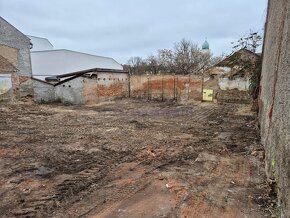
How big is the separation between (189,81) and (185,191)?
1554cm

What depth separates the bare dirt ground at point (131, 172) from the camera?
371cm

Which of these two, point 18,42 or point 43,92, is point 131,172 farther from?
point 18,42

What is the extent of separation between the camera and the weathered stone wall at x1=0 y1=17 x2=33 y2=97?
1739cm

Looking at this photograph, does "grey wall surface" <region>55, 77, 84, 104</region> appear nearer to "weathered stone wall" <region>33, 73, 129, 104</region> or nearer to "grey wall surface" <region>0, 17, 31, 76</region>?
"weathered stone wall" <region>33, 73, 129, 104</region>

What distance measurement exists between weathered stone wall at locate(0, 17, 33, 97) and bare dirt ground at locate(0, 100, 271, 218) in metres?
9.22

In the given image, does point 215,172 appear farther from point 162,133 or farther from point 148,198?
point 162,133

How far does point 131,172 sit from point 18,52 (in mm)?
17266

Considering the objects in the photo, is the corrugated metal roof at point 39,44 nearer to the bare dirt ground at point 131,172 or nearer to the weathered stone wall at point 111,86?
the weathered stone wall at point 111,86

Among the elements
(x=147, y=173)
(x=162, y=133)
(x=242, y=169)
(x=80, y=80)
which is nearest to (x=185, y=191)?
(x=147, y=173)

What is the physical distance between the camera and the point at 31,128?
931 cm

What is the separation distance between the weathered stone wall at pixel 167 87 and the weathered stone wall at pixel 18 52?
839cm

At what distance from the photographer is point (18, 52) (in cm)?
1861

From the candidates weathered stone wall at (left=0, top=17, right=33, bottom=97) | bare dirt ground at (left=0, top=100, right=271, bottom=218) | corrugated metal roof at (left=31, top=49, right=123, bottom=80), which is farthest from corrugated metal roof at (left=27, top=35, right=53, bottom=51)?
bare dirt ground at (left=0, top=100, right=271, bottom=218)

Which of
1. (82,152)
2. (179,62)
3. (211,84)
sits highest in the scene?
(179,62)
